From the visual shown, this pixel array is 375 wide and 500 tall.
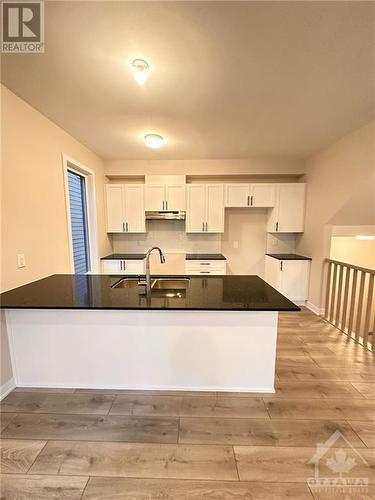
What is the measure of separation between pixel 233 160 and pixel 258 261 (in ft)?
6.72

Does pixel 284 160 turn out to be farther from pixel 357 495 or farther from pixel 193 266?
pixel 357 495

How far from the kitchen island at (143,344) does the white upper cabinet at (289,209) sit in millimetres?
2564

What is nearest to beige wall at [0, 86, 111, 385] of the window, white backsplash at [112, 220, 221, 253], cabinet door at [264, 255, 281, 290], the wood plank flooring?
the window

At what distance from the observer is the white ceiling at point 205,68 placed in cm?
126

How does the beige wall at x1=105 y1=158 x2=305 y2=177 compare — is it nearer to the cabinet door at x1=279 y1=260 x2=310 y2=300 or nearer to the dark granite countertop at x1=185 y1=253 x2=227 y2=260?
the dark granite countertop at x1=185 y1=253 x2=227 y2=260

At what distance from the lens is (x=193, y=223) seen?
4.14 meters

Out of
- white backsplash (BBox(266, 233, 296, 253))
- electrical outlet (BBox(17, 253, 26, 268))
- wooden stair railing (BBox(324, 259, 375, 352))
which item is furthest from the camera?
white backsplash (BBox(266, 233, 296, 253))

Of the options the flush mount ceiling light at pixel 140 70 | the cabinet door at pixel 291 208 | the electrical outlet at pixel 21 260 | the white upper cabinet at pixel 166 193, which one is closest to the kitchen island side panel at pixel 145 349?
the electrical outlet at pixel 21 260

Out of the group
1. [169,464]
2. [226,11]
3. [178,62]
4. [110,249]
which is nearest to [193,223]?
[110,249]

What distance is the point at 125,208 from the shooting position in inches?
163

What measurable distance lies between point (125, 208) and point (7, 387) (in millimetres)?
3018

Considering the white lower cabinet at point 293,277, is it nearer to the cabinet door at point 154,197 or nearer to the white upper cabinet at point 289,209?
the white upper cabinet at point 289,209

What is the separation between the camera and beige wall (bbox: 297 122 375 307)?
9.07 feet

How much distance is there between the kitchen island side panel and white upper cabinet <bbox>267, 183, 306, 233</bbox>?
271 centimetres
